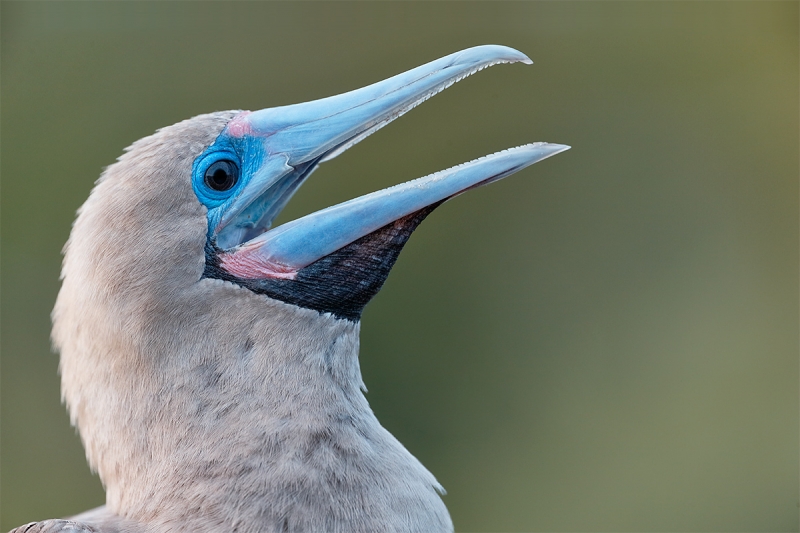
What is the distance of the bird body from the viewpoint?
3254 mm

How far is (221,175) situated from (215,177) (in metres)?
0.03

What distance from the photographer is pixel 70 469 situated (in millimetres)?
8797

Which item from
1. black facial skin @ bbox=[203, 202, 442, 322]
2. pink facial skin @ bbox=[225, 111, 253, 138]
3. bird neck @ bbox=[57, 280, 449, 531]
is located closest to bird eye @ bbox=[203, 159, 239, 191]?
pink facial skin @ bbox=[225, 111, 253, 138]

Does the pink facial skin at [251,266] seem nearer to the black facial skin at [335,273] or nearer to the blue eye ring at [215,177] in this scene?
the black facial skin at [335,273]

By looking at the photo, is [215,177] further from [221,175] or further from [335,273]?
[335,273]

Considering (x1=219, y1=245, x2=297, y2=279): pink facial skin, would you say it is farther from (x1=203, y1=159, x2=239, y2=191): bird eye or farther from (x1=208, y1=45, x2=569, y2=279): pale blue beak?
(x1=203, y1=159, x2=239, y2=191): bird eye

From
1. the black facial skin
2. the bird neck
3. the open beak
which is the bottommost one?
the bird neck

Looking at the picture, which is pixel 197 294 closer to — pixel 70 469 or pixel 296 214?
pixel 296 214

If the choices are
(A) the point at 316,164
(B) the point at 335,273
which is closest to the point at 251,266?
(B) the point at 335,273

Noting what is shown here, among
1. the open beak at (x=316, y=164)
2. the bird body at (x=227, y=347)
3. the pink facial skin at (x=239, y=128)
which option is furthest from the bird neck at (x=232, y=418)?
the pink facial skin at (x=239, y=128)

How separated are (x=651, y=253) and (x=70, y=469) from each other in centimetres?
661

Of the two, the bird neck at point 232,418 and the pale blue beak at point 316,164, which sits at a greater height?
the pale blue beak at point 316,164

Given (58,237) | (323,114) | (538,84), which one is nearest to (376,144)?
(538,84)

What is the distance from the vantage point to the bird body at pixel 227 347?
3.25m
